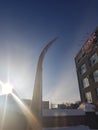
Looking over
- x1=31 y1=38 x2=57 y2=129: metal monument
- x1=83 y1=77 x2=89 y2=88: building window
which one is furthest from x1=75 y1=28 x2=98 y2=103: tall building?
x1=31 y1=38 x2=57 y2=129: metal monument

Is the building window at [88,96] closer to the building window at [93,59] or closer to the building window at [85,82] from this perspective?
the building window at [85,82]

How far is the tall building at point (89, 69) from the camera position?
31.4m

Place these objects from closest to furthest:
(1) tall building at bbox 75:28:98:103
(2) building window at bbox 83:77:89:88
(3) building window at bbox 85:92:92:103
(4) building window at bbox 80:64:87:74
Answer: (1) tall building at bbox 75:28:98:103
(3) building window at bbox 85:92:92:103
(2) building window at bbox 83:77:89:88
(4) building window at bbox 80:64:87:74

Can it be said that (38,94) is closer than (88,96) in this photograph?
Yes

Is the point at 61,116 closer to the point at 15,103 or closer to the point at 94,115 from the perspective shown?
the point at 94,115

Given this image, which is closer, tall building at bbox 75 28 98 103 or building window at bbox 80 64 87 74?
tall building at bbox 75 28 98 103

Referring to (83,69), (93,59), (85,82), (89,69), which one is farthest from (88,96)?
(93,59)

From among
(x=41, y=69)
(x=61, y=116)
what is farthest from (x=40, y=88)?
(x=61, y=116)

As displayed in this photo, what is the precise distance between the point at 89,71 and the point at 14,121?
2555 cm

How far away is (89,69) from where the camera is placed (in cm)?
3550

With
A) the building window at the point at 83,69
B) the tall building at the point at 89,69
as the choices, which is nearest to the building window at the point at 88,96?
the tall building at the point at 89,69

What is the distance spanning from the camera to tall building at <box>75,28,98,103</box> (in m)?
31.4

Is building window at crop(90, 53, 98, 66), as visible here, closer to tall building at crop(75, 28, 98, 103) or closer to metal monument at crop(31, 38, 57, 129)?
tall building at crop(75, 28, 98, 103)

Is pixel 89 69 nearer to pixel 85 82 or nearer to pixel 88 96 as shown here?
pixel 85 82
